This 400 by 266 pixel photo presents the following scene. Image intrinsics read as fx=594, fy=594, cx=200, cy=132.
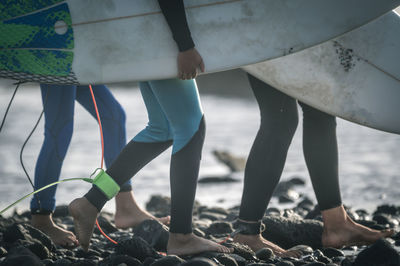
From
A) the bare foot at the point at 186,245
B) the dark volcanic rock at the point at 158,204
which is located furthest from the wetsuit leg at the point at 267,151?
the dark volcanic rock at the point at 158,204

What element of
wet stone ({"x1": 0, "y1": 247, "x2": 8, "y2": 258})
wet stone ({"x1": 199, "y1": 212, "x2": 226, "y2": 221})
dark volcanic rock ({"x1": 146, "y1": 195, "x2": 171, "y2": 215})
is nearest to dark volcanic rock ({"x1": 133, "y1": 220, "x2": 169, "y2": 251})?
wet stone ({"x1": 0, "y1": 247, "x2": 8, "y2": 258})

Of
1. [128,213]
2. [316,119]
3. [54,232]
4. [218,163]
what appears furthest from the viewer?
[218,163]

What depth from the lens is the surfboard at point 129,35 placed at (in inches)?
118

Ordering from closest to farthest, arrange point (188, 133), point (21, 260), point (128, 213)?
1. point (21, 260)
2. point (188, 133)
3. point (128, 213)

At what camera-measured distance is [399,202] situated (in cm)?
488

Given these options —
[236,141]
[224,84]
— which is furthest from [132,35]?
[224,84]

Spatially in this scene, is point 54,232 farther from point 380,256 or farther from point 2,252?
point 380,256

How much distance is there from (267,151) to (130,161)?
2.26 feet

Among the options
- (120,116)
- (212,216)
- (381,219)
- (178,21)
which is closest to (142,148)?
(178,21)

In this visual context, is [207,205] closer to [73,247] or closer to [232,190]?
[232,190]

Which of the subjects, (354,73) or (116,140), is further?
(116,140)

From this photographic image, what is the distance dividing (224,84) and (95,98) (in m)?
17.6

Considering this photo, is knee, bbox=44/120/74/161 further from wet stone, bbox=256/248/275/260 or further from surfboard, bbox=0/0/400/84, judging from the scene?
wet stone, bbox=256/248/275/260

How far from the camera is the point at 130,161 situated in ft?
9.61
